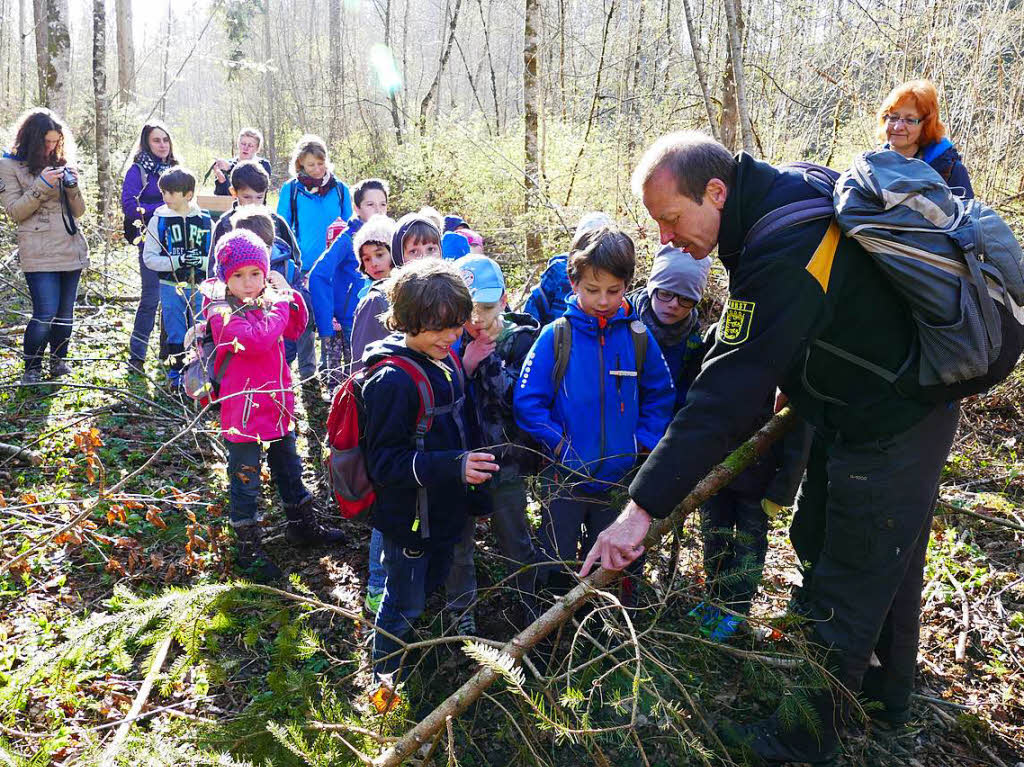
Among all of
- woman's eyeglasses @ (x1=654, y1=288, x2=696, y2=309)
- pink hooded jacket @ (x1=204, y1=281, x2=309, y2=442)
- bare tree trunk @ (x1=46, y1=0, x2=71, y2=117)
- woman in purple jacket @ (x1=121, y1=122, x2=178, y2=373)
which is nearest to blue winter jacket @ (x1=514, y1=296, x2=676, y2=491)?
woman's eyeglasses @ (x1=654, y1=288, x2=696, y2=309)

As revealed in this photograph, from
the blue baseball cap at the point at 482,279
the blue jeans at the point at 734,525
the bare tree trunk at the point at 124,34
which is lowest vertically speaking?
the blue jeans at the point at 734,525

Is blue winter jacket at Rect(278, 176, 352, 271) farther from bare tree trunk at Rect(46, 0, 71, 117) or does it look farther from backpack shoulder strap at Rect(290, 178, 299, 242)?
bare tree trunk at Rect(46, 0, 71, 117)

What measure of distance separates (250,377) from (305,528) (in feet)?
3.15

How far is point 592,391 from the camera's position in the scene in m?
3.08

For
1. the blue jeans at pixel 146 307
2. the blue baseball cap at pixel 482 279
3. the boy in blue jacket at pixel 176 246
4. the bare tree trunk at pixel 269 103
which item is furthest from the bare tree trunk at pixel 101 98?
the bare tree trunk at pixel 269 103

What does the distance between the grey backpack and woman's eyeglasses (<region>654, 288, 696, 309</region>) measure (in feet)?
4.20

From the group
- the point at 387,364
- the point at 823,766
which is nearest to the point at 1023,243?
the point at 823,766

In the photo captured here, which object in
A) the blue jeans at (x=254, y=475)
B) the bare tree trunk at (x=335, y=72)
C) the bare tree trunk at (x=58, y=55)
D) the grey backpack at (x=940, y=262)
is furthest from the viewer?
the bare tree trunk at (x=335, y=72)

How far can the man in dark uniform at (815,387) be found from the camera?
2.01m

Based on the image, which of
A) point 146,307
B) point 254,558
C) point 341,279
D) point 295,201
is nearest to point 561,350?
point 254,558

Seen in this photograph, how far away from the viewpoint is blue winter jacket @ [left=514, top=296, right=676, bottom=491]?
10.1 feet

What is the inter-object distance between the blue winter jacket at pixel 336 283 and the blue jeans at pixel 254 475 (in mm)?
1831

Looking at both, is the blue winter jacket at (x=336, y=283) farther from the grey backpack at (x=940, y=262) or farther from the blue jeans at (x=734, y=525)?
the grey backpack at (x=940, y=262)

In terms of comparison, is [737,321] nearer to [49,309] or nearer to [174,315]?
[174,315]
